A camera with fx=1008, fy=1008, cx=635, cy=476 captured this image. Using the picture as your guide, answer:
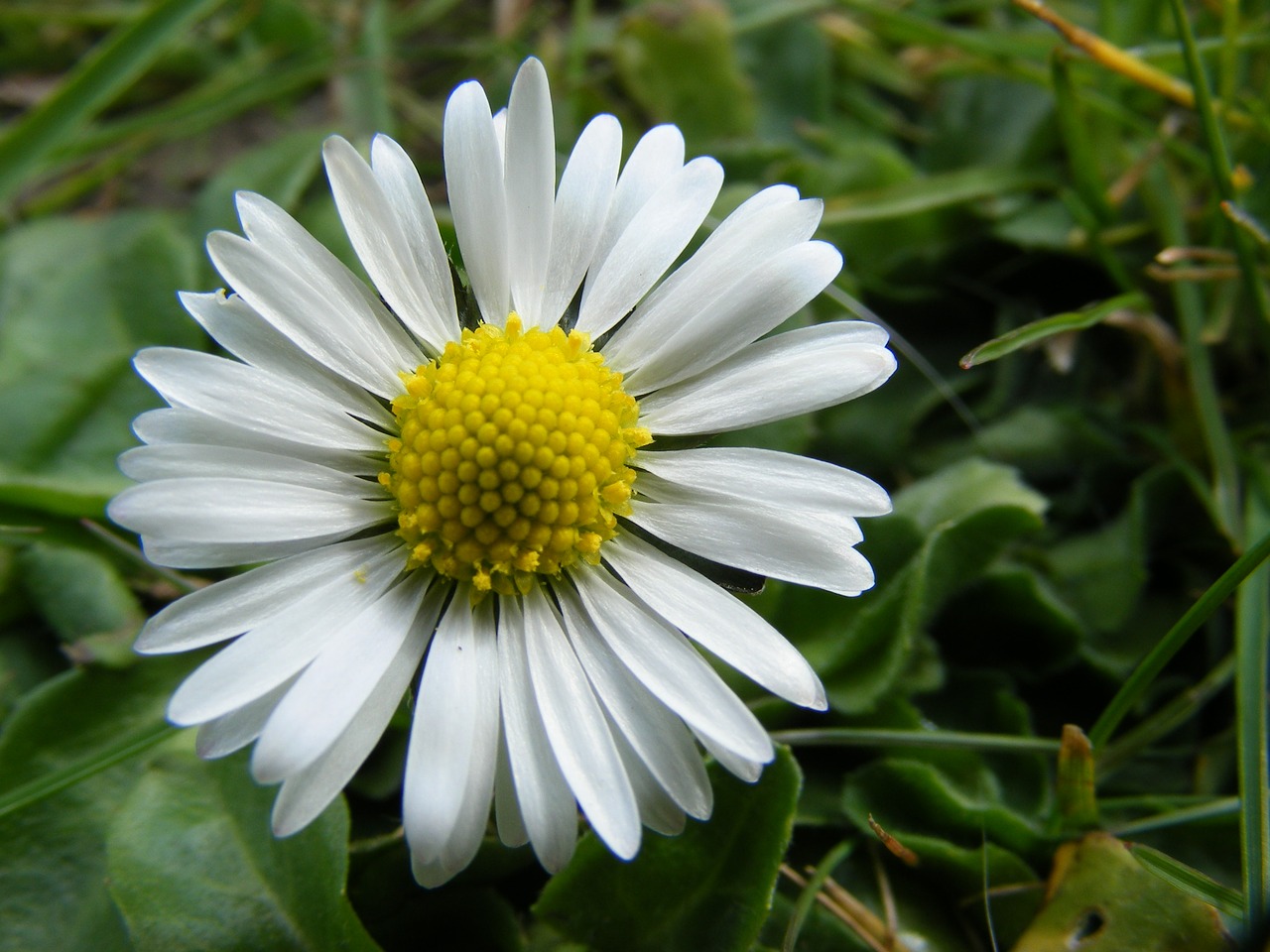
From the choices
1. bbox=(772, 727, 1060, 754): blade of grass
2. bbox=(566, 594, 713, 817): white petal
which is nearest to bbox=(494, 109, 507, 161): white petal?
bbox=(566, 594, 713, 817): white petal

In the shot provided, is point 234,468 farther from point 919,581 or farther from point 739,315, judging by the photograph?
point 919,581

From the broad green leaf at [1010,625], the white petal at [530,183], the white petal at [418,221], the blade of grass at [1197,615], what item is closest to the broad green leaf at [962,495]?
the broad green leaf at [1010,625]

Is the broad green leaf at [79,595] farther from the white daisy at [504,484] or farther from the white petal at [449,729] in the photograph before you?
the white petal at [449,729]

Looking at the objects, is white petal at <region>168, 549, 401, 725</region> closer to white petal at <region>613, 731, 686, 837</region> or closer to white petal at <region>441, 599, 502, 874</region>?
white petal at <region>441, 599, 502, 874</region>

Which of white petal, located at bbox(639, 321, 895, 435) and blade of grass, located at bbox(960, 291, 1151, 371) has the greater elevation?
white petal, located at bbox(639, 321, 895, 435)

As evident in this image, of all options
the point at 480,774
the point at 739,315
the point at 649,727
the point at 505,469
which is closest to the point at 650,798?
the point at 649,727

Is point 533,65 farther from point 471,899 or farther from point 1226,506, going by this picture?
point 1226,506
